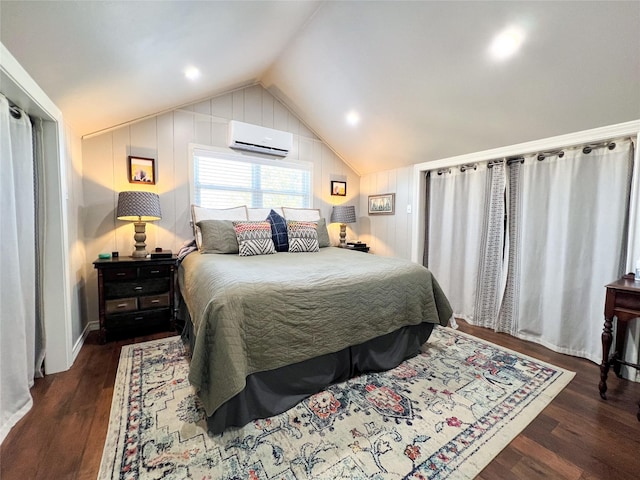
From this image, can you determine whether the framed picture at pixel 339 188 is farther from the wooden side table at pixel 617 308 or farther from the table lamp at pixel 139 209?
the wooden side table at pixel 617 308

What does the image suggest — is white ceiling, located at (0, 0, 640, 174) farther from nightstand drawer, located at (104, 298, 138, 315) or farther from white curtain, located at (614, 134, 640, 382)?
nightstand drawer, located at (104, 298, 138, 315)

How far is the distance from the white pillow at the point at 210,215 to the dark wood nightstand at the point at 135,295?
0.37 meters

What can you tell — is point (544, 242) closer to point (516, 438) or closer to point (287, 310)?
point (516, 438)

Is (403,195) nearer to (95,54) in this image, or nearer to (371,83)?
(371,83)

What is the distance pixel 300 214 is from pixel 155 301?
1.82 m

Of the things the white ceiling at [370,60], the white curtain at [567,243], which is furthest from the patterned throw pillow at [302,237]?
the white curtain at [567,243]

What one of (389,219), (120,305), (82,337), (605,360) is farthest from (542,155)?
(82,337)

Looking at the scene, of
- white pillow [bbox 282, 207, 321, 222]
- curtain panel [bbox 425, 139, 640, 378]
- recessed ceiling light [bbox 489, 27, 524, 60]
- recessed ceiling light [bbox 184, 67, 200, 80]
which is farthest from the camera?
white pillow [bbox 282, 207, 321, 222]

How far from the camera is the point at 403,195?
3.79 m

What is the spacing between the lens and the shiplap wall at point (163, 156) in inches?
106

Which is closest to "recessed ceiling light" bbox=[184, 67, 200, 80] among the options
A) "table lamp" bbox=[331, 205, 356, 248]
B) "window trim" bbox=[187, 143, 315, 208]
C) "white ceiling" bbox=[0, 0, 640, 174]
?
"white ceiling" bbox=[0, 0, 640, 174]

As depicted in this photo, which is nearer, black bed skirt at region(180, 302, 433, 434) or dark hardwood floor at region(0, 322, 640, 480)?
dark hardwood floor at region(0, 322, 640, 480)

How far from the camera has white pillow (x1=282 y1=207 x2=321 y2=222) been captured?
11.1 ft

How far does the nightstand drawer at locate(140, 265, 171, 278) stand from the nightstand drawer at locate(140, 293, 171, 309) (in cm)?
20
